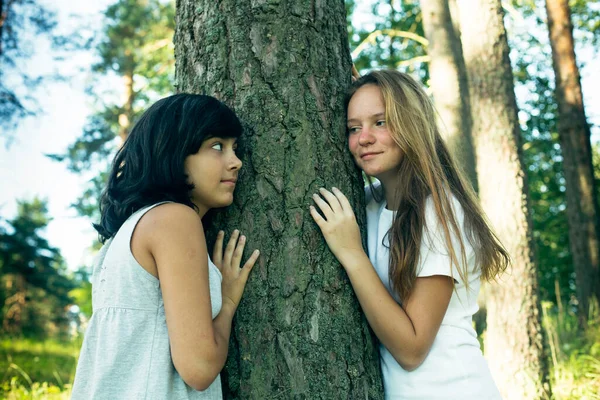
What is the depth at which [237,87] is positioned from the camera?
220 cm

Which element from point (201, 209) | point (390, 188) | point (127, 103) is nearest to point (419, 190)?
point (390, 188)

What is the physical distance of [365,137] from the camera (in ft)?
7.33

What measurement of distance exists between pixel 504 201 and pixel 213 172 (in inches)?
163

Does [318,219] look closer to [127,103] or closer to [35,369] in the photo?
[35,369]

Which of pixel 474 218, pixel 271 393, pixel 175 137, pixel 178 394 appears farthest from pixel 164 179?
pixel 474 218

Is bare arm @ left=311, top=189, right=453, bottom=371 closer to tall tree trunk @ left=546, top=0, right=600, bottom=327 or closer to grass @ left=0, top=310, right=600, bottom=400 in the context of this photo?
grass @ left=0, top=310, right=600, bottom=400

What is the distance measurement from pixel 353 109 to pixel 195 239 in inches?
36.7

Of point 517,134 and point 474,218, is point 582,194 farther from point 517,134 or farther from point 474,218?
point 474,218

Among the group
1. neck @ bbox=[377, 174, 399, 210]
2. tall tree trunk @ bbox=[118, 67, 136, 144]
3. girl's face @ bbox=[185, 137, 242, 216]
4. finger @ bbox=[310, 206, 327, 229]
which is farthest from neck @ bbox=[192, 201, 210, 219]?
tall tree trunk @ bbox=[118, 67, 136, 144]

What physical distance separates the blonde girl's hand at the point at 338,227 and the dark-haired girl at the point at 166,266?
294 mm

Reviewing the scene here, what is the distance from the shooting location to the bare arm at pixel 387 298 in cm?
201

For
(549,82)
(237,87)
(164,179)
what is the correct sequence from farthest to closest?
(549,82) < (237,87) < (164,179)

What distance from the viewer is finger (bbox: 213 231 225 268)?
82.0 inches

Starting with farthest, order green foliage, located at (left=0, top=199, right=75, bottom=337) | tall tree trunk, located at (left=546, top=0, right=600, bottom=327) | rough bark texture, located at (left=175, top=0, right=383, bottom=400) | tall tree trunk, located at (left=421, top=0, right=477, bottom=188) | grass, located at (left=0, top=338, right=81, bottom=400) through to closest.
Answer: green foliage, located at (left=0, top=199, right=75, bottom=337), tall tree trunk, located at (left=546, top=0, right=600, bottom=327), tall tree trunk, located at (left=421, top=0, right=477, bottom=188), grass, located at (left=0, top=338, right=81, bottom=400), rough bark texture, located at (left=175, top=0, right=383, bottom=400)
